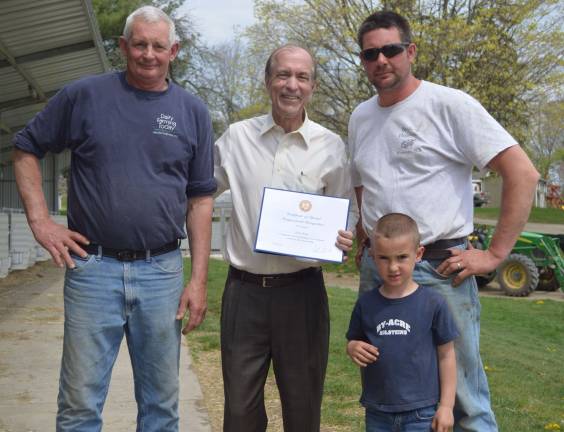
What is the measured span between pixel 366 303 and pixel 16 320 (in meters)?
7.21

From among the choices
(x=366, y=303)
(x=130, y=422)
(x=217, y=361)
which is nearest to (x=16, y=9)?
(x=217, y=361)

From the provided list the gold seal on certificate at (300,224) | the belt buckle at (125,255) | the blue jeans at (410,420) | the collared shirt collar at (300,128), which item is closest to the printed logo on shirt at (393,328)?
the blue jeans at (410,420)

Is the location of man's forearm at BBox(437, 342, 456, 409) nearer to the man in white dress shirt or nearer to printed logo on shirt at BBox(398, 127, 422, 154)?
the man in white dress shirt

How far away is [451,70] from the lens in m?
23.6

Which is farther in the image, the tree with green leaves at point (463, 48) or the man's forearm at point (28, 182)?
the tree with green leaves at point (463, 48)

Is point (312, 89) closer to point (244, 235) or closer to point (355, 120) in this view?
point (355, 120)

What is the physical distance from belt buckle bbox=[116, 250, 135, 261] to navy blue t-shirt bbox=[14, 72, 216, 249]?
0.11ft

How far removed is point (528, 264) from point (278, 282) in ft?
49.4

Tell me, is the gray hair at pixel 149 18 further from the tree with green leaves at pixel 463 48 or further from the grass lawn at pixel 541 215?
the grass lawn at pixel 541 215

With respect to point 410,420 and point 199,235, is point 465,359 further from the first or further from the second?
point 199,235

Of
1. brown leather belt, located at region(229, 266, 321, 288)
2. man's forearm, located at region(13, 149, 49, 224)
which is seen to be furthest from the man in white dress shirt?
man's forearm, located at region(13, 149, 49, 224)

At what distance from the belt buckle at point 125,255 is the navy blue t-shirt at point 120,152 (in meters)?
0.03

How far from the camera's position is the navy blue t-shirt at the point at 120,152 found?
372cm

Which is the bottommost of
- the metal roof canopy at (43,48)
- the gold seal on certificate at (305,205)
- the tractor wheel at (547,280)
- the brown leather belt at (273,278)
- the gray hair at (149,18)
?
the tractor wheel at (547,280)
